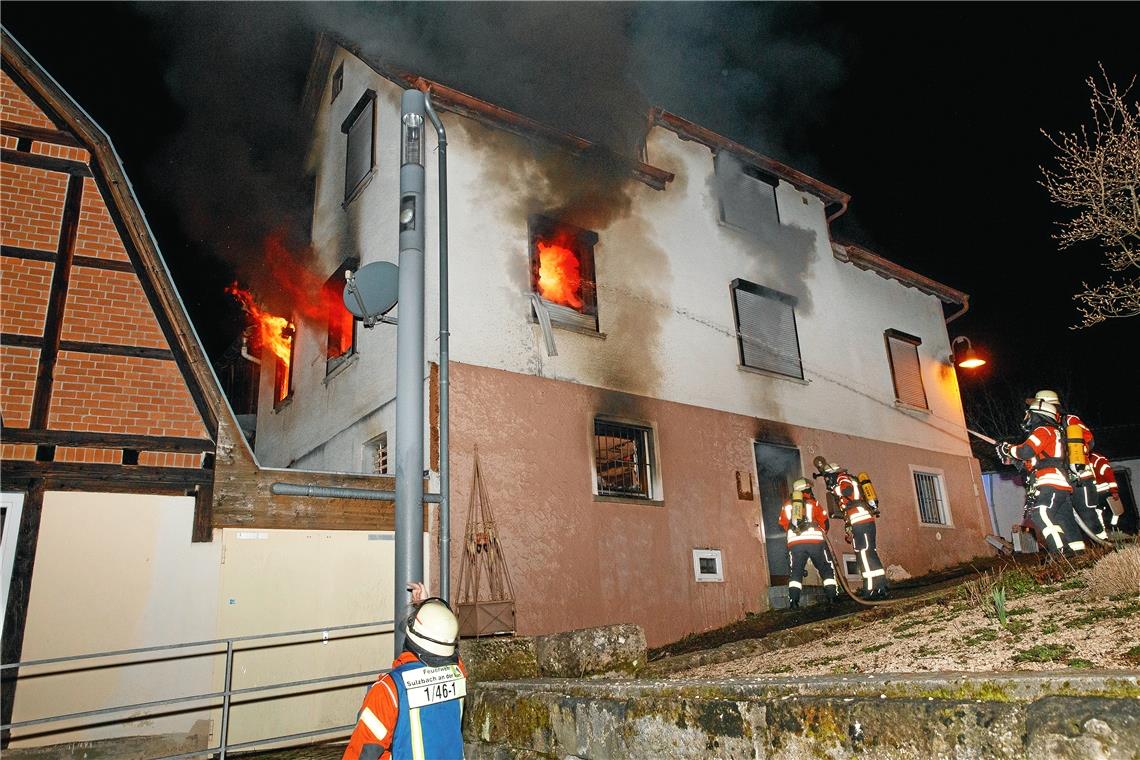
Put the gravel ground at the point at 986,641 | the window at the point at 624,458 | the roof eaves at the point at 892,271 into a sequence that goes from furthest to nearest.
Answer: the roof eaves at the point at 892,271
the window at the point at 624,458
the gravel ground at the point at 986,641

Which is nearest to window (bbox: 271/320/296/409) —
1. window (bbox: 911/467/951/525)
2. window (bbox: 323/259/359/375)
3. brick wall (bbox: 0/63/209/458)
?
window (bbox: 323/259/359/375)

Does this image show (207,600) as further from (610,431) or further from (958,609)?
(958,609)

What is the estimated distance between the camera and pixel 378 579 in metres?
7.80

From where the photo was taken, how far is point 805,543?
9938 mm

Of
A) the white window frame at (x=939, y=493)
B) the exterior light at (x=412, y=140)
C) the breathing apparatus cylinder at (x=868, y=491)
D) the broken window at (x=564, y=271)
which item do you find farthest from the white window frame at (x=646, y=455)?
the white window frame at (x=939, y=493)

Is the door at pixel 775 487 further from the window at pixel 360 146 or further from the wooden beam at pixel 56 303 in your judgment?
the wooden beam at pixel 56 303

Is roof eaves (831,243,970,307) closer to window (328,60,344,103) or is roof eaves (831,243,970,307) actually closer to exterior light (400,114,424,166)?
window (328,60,344,103)

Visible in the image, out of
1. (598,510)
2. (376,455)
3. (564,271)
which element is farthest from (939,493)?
(376,455)

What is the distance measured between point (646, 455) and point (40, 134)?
26.7ft

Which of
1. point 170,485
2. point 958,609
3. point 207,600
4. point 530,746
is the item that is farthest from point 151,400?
point 958,609

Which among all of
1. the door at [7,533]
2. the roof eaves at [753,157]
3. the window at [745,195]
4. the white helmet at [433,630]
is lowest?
the white helmet at [433,630]

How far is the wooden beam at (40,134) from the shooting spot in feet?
25.3

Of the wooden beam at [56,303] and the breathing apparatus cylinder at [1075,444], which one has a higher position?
the wooden beam at [56,303]

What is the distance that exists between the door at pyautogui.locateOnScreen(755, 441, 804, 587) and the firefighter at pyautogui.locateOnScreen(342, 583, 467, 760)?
30.9ft
